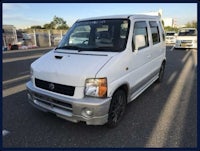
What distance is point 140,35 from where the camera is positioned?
13.9ft

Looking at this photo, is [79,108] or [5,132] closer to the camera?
[79,108]

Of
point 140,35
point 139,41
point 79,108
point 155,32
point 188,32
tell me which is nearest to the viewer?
point 79,108

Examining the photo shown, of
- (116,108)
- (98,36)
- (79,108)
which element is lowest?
(116,108)

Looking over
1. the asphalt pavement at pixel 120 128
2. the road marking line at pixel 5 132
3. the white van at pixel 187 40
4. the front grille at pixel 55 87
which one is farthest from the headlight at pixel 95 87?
the white van at pixel 187 40

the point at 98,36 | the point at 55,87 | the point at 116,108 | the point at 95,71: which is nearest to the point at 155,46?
the point at 98,36

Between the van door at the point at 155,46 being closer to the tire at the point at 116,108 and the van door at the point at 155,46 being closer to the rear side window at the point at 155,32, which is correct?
the rear side window at the point at 155,32

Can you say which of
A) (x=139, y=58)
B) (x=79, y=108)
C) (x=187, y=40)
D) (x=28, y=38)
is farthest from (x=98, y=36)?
(x=28, y=38)

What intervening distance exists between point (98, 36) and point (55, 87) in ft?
4.88

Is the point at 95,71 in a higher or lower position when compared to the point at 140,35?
lower

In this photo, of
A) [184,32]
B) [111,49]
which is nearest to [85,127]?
[111,49]

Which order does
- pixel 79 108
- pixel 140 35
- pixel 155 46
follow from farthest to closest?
pixel 155 46
pixel 140 35
pixel 79 108

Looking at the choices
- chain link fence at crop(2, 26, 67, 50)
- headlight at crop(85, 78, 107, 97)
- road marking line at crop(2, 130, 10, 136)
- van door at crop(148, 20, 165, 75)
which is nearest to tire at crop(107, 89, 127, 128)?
headlight at crop(85, 78, 107, 97)

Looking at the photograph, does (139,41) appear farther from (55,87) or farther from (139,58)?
(55,87)

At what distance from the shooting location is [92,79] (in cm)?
311
